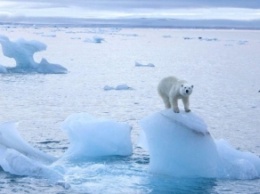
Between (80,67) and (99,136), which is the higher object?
(80,67)

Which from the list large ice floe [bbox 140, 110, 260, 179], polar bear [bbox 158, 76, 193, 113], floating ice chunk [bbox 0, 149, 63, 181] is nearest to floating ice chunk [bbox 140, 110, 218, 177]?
large ice floe [bbox 140, 110, 260, 179]

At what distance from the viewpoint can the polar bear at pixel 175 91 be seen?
30.9 feet

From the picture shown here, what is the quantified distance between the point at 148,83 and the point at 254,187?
15705 millimetres

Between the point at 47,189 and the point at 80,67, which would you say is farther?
the point at 80,67

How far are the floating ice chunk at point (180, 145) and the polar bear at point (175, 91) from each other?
6.0 inches

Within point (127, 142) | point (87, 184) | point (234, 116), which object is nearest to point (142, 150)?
point (127, 142)

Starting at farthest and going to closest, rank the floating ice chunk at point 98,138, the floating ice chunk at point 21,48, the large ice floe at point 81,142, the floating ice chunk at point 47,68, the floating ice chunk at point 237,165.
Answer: the floating ice chunk at point 47,68, the floating ice chunk at point 21,48, the floating ice chunk at point 98,138, the large ice floe at point 81,142, the floating ice chunk at point 237,165

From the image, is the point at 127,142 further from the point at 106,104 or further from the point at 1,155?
the point at 106,104

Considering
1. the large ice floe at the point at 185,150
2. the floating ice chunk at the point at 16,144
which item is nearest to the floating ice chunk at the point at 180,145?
the large ice floe at the point at 185,150

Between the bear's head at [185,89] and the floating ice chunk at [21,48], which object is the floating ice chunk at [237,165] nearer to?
the bear's head at [185,89]

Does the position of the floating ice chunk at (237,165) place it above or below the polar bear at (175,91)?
below

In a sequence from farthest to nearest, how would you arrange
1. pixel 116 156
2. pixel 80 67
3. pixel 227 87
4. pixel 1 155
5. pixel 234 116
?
pixel 80 67, pixel 227 87, pixel 234 116, pixel 116 156, pixel 1 155

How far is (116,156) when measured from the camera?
444 inches

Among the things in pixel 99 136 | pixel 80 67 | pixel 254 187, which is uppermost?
pixel 80 67
